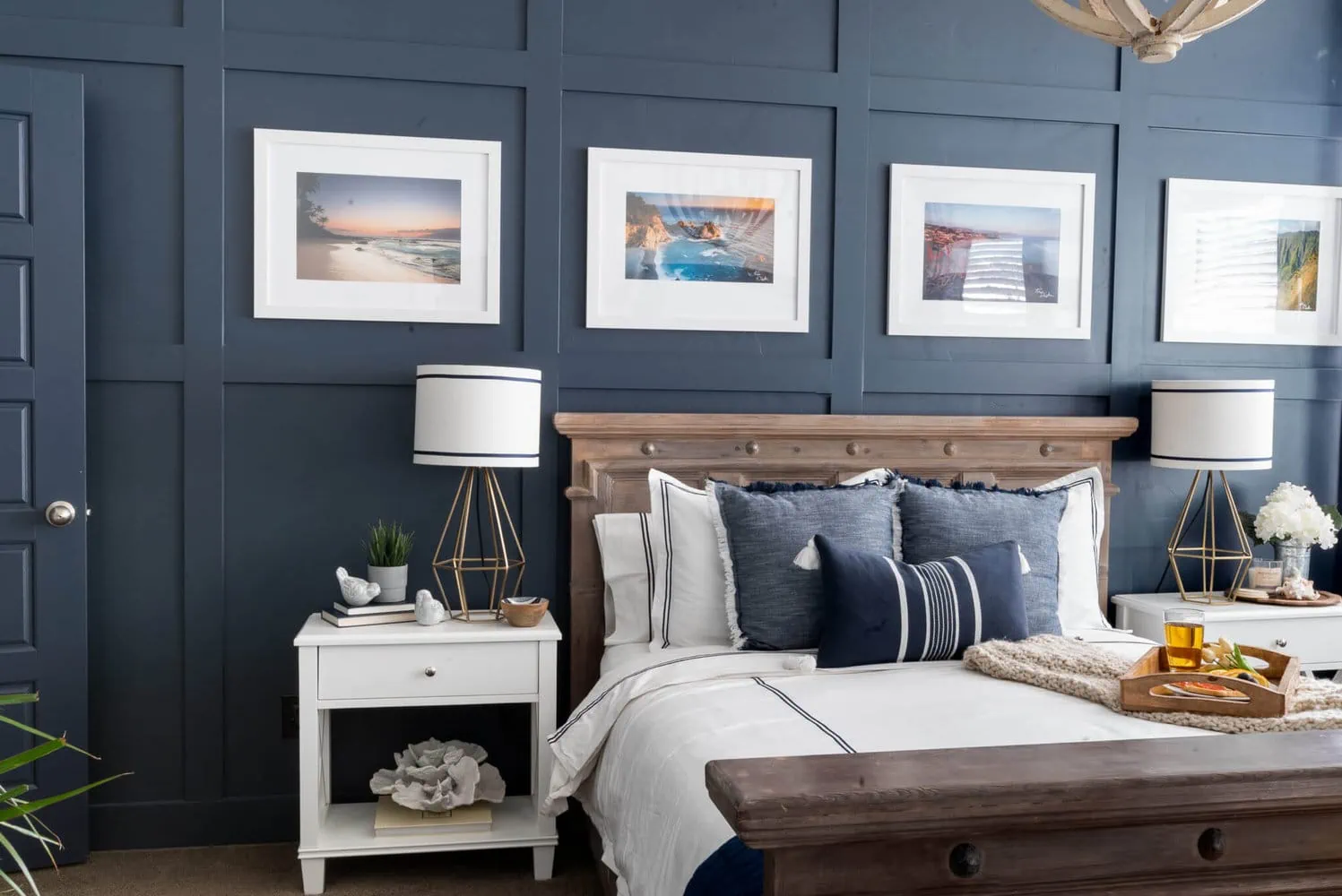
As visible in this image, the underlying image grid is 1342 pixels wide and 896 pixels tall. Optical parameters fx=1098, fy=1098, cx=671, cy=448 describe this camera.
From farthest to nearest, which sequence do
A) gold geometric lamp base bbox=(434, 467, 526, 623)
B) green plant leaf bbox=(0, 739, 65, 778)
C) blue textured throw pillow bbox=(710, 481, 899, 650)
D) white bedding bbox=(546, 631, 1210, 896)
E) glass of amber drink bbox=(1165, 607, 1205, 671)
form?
gold geometric lamp base bbox=(434, 467, 526, 623) → blue textured throw pillow bbox=(710, 481, 899, 650) → glass of amber drink bbox=(1165, 607, 1205, 671) → white bedding bbox=(546, 631, 1210, 896) → green plant leaf bbox=(0, 739, 65, 778)

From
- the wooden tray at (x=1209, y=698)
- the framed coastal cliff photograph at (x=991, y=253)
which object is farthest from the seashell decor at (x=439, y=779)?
the framed coastal cliff photograph at (x=991, y=253)

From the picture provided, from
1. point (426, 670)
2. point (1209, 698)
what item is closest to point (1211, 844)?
point (1209, 698)

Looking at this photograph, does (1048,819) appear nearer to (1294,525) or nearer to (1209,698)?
(1209,698)

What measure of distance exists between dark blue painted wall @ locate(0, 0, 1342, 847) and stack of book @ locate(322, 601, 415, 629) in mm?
275

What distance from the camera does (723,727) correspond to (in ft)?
7.02

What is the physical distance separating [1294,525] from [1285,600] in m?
0.24

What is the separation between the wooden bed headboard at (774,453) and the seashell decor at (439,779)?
0.35 meters

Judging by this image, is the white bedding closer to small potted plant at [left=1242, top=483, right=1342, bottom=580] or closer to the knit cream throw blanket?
the knit cream throw blanket

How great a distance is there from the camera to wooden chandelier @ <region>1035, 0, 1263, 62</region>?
67.1 inches

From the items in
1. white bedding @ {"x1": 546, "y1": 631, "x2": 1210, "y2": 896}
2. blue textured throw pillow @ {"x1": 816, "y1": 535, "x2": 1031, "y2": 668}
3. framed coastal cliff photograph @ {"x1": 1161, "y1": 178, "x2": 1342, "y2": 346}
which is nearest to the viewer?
white bedding @ {"x1": 546, "y1": 631, "x2": 1210, "y2": 896}

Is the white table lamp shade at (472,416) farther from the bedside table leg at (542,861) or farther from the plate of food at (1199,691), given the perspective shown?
the plate of food at (1199,691)

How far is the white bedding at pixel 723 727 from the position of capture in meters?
1.97

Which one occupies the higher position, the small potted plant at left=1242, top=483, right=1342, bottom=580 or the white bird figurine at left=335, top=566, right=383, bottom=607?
the small potted plant at left=1242, top=483, right=1342, bottom=580

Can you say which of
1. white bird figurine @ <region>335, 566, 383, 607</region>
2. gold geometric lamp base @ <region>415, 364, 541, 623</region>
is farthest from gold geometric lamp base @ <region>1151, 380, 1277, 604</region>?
white bird figurine @ <region>335, 566, 383, 607</region>
